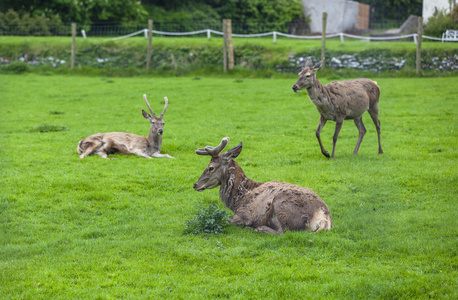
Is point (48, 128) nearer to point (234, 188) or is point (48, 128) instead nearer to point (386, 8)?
point (234, 188)

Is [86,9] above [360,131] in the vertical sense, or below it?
above

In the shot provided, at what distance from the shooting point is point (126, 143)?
43.6 ft

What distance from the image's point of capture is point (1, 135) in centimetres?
1512

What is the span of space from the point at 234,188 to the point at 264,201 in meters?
0.71

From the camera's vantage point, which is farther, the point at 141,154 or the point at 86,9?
the point at 86,9

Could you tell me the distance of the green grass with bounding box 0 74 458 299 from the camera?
6.07 metres

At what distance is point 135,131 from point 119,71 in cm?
1590

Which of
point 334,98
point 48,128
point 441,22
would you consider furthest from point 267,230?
point 441,22

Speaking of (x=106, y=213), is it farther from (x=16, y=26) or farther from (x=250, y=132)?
(x=16, y=26)

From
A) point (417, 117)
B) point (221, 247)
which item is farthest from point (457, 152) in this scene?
point (221, 247)

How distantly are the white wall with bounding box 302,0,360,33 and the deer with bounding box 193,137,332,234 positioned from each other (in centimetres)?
1420

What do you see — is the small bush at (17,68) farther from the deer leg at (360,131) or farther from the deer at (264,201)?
the deer at (264,201)

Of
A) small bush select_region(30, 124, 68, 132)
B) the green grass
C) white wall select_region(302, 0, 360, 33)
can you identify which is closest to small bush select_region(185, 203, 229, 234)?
the green grass

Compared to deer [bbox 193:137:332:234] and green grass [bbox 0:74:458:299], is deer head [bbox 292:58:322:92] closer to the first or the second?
green grass [bbox 0:74:458:299]
